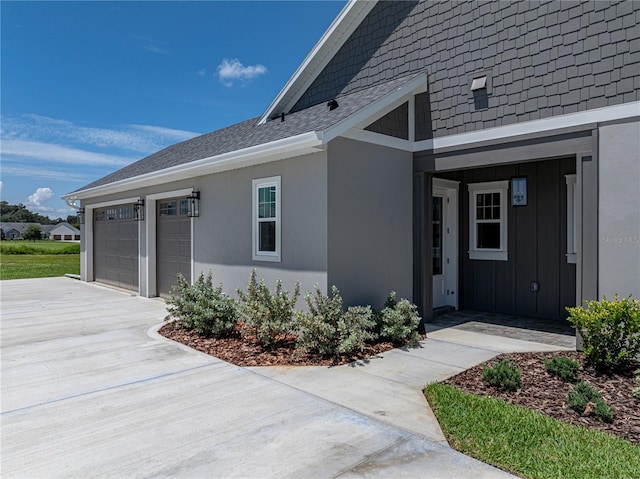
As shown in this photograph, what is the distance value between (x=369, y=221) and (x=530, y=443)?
431cm

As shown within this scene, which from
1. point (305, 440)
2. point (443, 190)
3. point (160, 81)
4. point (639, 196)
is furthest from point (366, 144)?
point (160, 81)

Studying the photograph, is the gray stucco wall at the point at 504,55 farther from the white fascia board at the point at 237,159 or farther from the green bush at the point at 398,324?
the green bush at the point at 398,324

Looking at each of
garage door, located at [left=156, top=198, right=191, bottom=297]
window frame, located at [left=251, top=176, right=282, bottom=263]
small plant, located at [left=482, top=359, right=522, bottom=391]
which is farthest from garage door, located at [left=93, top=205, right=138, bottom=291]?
small plant, located at [left=482, top=359, right=522, bottom=391]

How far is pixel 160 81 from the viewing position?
17.7m

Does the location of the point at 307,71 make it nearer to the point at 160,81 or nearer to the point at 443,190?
the point at 443,190

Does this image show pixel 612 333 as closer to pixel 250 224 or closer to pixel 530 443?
pixel 530 443

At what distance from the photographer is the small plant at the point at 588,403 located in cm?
372

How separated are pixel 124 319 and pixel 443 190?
7493 mm

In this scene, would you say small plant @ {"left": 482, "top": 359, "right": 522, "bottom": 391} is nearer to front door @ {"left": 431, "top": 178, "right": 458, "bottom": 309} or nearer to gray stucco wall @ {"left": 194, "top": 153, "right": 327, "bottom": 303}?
gray stucco wall @ {"left": 194, "top": 153, "right": 327, "bottom": 303}

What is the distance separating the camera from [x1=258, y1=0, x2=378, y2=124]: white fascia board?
875cm

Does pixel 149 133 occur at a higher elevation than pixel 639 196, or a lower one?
higher

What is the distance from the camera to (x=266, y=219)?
772 centimetres

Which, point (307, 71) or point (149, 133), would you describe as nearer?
point (307, 71)

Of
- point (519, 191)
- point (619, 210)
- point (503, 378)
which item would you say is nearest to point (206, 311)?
point (503, 378)
